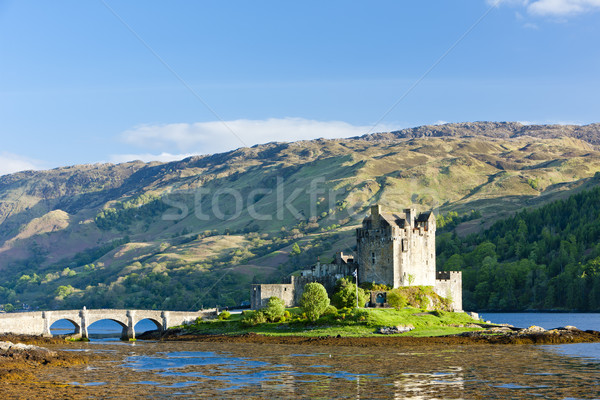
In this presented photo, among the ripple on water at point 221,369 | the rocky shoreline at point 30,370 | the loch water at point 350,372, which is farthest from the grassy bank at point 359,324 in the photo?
the rocky shoreline at point 30,370

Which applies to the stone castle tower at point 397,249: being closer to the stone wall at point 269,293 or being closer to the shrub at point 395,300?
the shrub at point 395,300

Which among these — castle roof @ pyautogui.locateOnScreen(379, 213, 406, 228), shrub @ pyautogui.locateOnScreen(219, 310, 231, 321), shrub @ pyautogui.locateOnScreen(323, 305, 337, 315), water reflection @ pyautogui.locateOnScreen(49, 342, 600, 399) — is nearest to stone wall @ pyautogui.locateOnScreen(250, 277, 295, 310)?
shrub @ pyautogui.locateOnScreen(219, 310, 231, 321)

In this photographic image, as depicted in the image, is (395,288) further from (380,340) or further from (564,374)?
(564,374)

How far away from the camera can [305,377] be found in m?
69.9

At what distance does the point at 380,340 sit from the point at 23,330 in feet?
180

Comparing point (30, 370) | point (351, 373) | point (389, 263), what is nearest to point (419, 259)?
point (389, 263)

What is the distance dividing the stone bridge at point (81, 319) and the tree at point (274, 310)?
1711 centimetres

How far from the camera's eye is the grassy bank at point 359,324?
4225 inches

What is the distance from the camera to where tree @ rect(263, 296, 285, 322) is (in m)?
119

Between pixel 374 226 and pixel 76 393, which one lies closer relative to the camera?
pixel 76 393

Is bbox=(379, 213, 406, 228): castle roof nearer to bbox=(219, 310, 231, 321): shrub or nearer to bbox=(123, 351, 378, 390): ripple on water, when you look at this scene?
bbox=(219, 310, 231, 321): shrub

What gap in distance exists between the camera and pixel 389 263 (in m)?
122

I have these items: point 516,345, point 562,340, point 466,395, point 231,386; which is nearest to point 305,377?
point 231,386

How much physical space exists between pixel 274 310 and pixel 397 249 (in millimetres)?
22073
